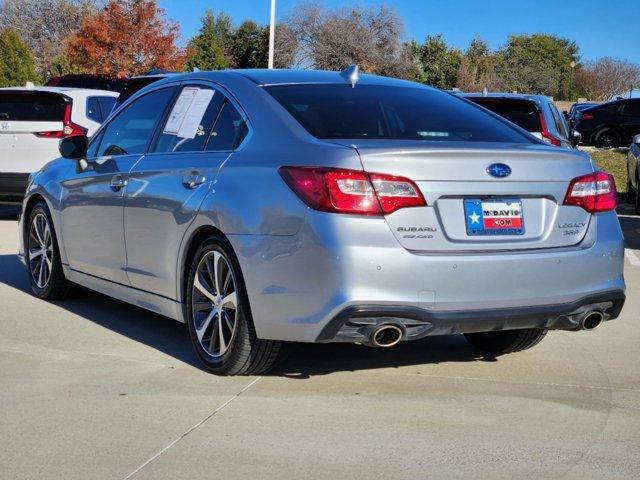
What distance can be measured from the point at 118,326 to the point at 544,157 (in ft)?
10.1

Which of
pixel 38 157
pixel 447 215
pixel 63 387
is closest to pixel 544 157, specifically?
pixel 447 215

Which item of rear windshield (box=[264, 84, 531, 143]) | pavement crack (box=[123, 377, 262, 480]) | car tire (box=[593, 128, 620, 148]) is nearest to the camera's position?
pavement crack (box=[123, 377, 262, 480])

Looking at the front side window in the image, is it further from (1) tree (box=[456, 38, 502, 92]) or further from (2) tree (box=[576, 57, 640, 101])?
(2) tree (box=[576, 57, 640, 101])

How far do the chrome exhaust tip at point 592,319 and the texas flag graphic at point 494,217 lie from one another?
0.60 metres

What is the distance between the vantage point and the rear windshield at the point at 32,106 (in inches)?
534

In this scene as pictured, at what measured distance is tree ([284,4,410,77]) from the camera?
206ft

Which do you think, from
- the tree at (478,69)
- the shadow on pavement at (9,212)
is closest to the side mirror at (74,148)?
the shadow on pavement at (9,212)

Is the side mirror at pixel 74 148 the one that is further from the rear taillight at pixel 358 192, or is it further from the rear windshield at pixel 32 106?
the rear windshield at pixel 32 106

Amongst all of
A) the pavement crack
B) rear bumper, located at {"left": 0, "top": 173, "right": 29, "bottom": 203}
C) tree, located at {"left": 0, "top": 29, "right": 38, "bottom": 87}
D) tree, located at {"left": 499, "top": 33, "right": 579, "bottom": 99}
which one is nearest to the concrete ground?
the pavement crack

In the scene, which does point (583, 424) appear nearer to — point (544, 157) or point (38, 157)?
point (544, 157)

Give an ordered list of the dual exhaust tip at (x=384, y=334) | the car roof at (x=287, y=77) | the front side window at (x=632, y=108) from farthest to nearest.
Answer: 1. the front side window at (x=632, y=108)
2. the car roof at (x=287, y=77)
3. the dual exhaust tip at (x=384, y=334)

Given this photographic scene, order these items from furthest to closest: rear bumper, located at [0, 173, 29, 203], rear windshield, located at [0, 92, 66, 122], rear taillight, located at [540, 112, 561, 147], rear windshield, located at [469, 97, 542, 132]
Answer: rear windshield, located at [0, 92, 66, 122], rear bumper, located at [0, 173, 29, 203], rear windshield, located at [469, 97, 542, 132], rear taillight, located at [540, 112, 561, 147]

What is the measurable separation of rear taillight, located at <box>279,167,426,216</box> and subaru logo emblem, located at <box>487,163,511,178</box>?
1.32ft

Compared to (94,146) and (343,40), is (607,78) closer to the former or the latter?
(343,40)
